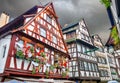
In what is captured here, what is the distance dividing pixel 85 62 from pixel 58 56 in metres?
7.34

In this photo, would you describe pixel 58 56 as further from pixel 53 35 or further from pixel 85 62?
pixel 85 62

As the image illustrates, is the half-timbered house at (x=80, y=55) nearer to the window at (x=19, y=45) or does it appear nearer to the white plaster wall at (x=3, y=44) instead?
the window at (x=19, y=45)

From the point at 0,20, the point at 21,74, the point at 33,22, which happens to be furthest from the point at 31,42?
the point at 0,20

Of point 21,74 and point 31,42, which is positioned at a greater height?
point 31,42

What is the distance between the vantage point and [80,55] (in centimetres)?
2228

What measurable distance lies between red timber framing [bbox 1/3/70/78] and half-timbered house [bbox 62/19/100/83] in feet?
9.98

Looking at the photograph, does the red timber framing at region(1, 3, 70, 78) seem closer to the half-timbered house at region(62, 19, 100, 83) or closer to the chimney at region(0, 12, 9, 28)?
the half-timbered house at region(62, 19, 100, 83)

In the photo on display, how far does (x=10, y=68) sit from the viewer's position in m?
10.9

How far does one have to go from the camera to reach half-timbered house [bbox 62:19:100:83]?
20.9 meters

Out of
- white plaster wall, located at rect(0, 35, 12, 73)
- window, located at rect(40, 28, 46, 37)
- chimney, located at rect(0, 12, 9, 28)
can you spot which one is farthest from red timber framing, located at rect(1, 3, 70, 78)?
chimney, located at rect(0, 12, 9, 28)

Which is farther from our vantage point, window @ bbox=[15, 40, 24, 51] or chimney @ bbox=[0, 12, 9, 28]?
chimney @ bbox=[0, 12, 9, 28]

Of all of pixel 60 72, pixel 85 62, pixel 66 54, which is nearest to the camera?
pixel 60 72

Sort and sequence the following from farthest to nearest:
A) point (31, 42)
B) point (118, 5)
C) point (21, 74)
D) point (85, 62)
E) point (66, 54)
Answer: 1. point (85, 62)
2. point (66, 54)
3. point (31, 42)
4. point (21, 74)
5. point (118, 5)

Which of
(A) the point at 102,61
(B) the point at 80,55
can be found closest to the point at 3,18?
(B) the point at 80,55
